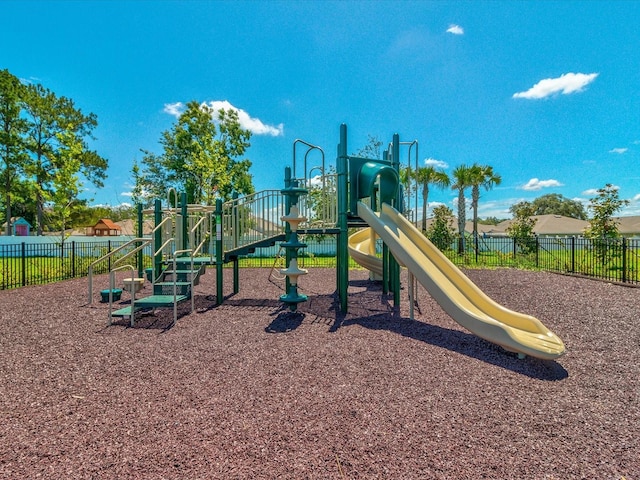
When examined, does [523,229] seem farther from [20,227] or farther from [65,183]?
[20,227]

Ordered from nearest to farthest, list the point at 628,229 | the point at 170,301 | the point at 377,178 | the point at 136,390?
1. the point at 136,390
2. the point at 170,301
3. the point at 377,178
4. the point at 628,229

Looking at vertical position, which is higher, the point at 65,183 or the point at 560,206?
the point at 560,206

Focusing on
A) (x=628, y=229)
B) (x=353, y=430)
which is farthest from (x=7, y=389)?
(x=628, y=229)

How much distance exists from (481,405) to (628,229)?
60.3 meters

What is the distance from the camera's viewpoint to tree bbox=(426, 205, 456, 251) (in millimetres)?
20438

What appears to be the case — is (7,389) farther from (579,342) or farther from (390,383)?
(579,342)

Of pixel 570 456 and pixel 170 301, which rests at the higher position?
pixel 170 301

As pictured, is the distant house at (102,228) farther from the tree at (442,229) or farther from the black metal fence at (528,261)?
the tree at (442,229)

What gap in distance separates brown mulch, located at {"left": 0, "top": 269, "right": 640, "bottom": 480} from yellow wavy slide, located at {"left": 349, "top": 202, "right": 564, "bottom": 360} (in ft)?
0.87

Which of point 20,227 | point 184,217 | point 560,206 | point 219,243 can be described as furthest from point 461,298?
point 560,206

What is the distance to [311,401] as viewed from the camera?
3.22m

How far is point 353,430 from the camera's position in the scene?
2742 millimetres

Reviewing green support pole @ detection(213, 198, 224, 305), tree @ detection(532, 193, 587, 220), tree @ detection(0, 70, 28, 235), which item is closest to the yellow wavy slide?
green support pole @ detection(213, 198, 224, 305)

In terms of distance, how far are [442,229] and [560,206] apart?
2748 inches
